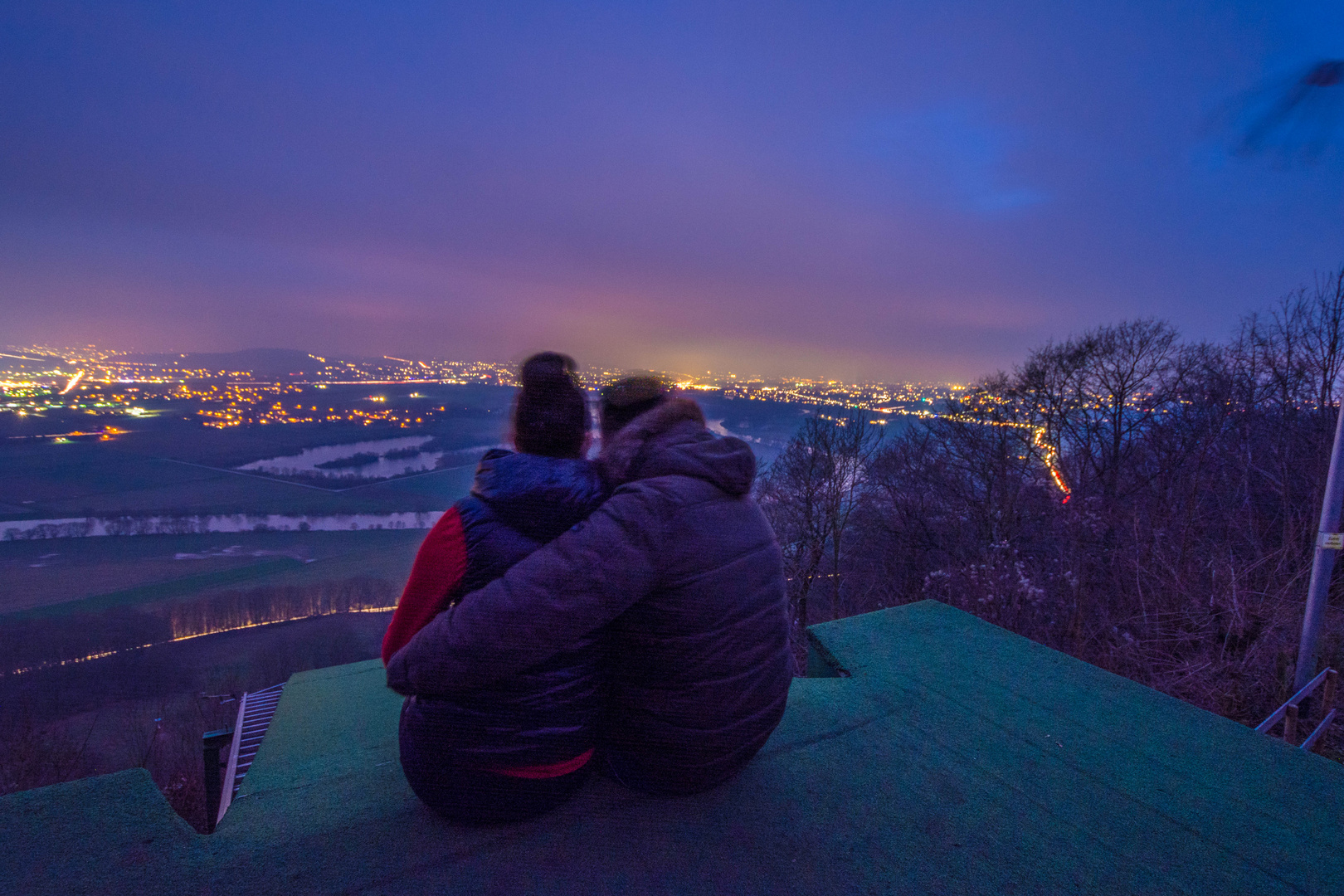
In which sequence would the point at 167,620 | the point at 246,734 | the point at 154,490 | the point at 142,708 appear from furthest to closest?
1. the point at 154,490
2. the point at 167,620
3. the point at 142,708
4. the point at 246,734

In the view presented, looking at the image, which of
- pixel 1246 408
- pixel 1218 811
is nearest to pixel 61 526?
pixel 1218 811

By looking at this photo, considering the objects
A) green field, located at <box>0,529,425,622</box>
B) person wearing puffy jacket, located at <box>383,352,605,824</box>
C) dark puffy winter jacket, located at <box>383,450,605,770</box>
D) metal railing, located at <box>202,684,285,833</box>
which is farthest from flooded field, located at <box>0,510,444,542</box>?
dark puffy winter jacket, located at <box>383,450,605,770</box>

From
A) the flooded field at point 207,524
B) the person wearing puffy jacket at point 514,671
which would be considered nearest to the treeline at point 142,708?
the flooded field at point 207,524

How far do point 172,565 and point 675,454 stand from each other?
33297 millimetres

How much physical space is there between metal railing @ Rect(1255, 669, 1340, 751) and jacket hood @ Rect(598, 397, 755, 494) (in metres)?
3.39

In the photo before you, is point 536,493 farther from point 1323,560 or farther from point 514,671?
point 1323,560

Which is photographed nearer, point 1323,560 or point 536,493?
point 536,493

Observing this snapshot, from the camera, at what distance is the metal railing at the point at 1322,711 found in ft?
9.26

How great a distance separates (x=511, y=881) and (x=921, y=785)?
1.38 metres

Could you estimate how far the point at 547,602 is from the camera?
113 cm

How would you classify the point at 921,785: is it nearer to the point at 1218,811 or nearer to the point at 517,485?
the point at 1218,811

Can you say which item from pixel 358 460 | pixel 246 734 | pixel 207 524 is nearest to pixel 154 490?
pixel 207 524

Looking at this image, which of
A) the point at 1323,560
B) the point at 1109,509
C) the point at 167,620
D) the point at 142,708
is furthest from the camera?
the point at 167,620

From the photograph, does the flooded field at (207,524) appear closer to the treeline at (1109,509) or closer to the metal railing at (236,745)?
the treeline at (1109,509)
